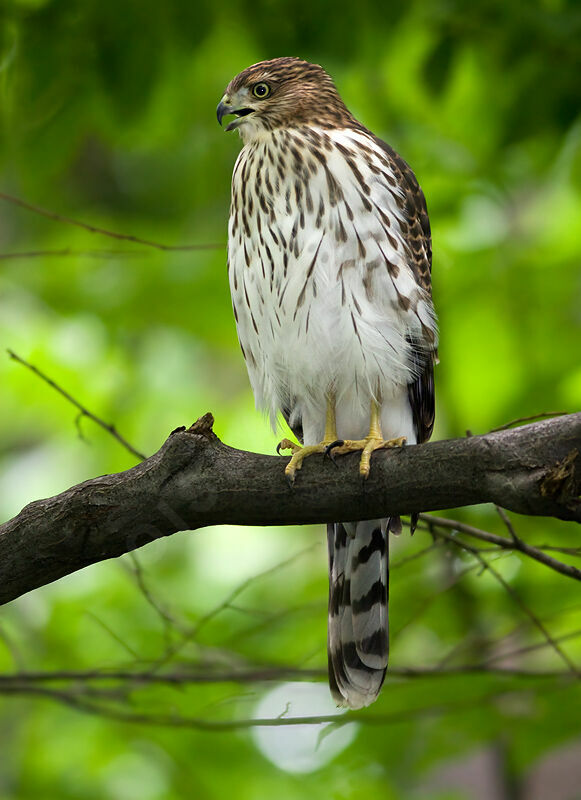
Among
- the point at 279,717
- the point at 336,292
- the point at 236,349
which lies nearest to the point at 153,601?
the point at 279,717

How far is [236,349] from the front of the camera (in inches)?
238

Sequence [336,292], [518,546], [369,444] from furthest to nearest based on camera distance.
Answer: [336,292], [369,444], [518,546]

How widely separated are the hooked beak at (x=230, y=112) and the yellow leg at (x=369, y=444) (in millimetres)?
1209

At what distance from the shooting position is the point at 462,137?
16.2 feet

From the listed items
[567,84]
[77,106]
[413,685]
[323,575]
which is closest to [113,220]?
[77,106]

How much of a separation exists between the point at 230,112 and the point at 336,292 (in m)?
0.89

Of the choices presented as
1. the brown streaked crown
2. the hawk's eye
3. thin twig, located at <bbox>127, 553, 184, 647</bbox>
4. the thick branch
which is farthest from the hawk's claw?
the hawk's eye

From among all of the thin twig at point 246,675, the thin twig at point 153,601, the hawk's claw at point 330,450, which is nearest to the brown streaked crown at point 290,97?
the hawk's claw at point 330,450

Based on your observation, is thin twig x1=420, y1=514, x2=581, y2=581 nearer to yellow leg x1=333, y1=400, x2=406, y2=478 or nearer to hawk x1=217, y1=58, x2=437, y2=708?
hawk x1=217, y1=58, x2=437, y2=708

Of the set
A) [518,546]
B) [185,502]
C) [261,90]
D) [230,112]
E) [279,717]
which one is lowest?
[279,717]

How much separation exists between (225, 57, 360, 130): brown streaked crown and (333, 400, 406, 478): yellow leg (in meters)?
1.14

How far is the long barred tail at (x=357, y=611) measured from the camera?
3.59 m

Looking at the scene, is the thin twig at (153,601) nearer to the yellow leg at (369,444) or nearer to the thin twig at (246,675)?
the thin twig at (246,675)

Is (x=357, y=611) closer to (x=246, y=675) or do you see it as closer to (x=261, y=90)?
(x=246, y=675)
